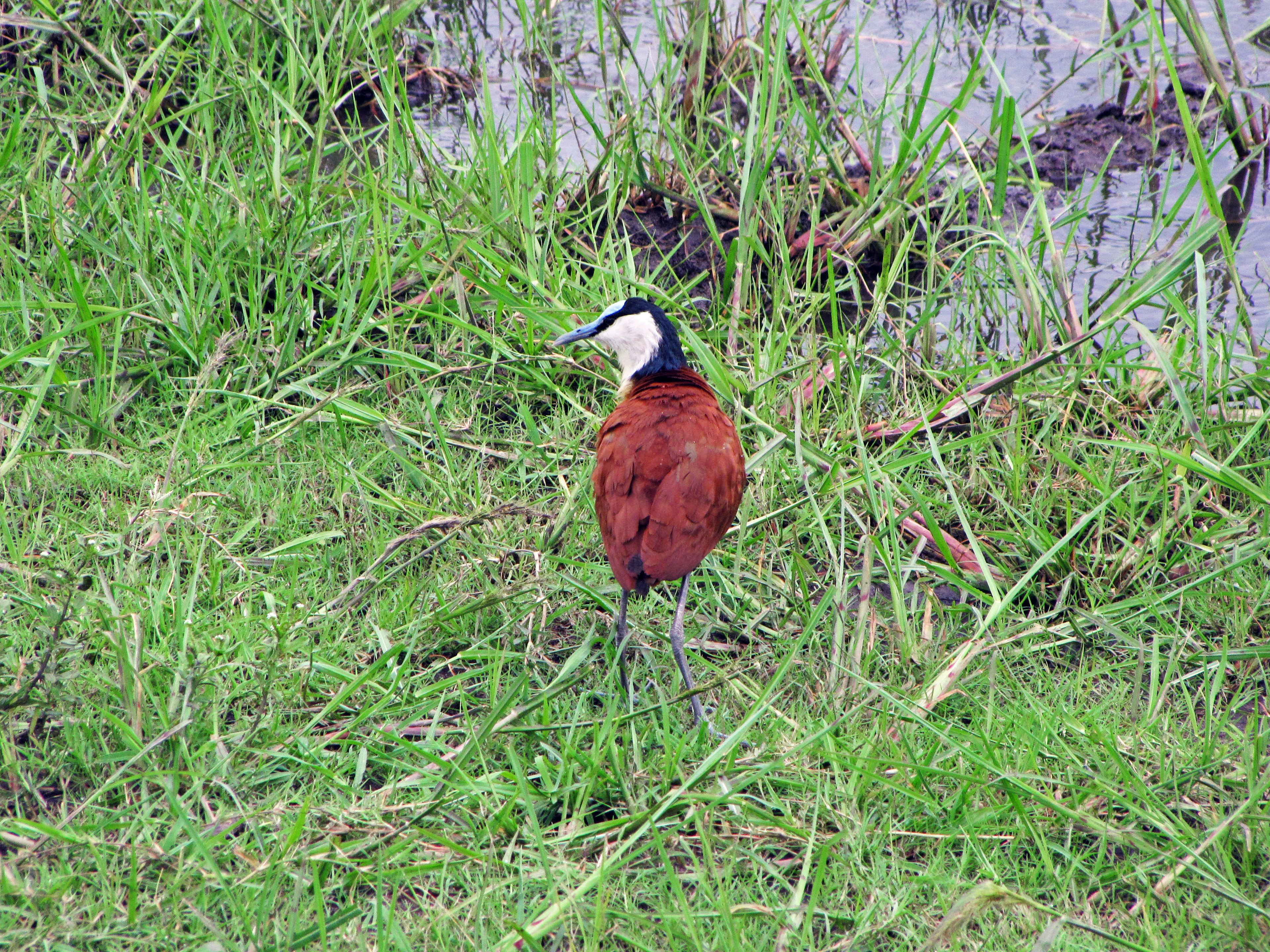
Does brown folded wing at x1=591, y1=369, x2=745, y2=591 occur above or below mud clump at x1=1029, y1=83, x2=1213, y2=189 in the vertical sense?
below

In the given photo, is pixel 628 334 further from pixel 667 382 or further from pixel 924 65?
pixel 924 65

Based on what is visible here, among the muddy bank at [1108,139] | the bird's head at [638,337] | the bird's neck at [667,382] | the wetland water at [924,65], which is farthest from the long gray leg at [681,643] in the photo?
the muddy bank at [1108,139]

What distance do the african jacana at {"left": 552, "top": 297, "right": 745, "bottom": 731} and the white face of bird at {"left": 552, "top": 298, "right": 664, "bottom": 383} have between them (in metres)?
0.18

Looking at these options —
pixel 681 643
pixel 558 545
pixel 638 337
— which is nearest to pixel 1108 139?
pixel 638 337

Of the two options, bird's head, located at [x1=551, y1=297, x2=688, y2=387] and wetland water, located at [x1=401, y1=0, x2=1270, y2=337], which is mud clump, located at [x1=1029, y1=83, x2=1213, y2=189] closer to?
wetland water, located at [x1=401, y1=0, x2=1270, y2=337]

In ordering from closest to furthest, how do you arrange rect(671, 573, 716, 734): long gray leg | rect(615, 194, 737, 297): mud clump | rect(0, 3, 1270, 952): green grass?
rect(0, 3, 1270, 952): green grass, rect(671, 573, 716, 734): long gray leg, rect(615, 194, 737, 297): mud clump

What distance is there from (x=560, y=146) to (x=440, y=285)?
1320 mm

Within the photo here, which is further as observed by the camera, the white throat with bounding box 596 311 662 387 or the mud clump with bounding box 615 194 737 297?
the mud clump with bounding box 615 194 737 297

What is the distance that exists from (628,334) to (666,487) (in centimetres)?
73

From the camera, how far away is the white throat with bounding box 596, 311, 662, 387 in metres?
3.16

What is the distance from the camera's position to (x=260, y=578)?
2.96 metres

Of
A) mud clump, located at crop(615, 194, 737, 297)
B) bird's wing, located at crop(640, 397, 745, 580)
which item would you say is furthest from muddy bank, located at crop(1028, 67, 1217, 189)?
bird's wing, located at crop(640, 397, 745, 580)

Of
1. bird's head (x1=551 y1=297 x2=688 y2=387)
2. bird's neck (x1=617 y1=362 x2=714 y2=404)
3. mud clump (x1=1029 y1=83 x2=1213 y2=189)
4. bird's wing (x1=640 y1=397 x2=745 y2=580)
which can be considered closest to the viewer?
bird's wing (x1=640 y1=397 x2=745 y2=580)

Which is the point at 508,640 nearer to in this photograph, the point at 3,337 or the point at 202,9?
the point at 3,337
